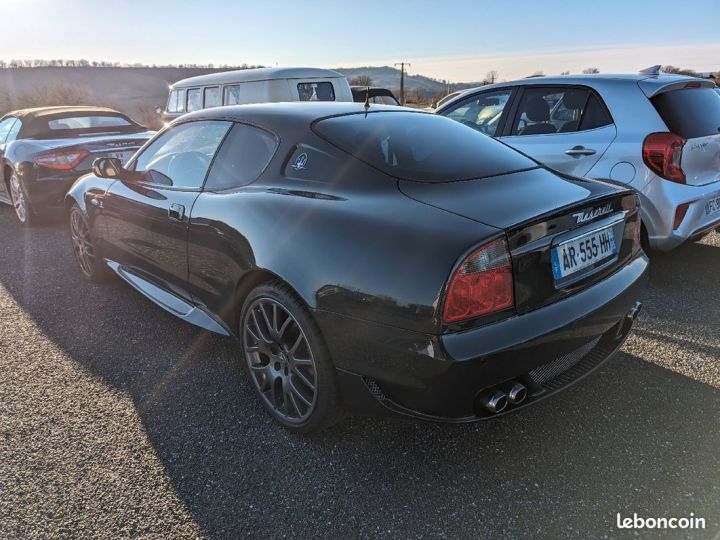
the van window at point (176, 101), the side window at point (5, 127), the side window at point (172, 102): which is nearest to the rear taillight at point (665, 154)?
the side window at point (5, 127)

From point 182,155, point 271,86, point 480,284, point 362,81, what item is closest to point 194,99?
point 271,86

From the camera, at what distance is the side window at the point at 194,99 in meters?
11.0

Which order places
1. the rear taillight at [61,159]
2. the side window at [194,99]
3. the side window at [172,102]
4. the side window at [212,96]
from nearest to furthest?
the rear taillight at [61,159] → the side window at [212,96] → the side window at [194,99] → the side window at [172,102]

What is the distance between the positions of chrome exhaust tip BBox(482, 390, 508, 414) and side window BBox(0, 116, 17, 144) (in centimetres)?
787

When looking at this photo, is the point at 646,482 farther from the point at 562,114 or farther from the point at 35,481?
the point at 562,114

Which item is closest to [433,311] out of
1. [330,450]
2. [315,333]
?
[315,333]

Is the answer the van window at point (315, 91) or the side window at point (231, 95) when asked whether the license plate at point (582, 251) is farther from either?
the side window at point (231, 95)

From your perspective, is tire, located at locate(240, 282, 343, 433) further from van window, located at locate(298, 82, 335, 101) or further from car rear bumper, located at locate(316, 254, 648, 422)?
van window, located at locate(298, 82, 335, 101)

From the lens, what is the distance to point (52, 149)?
20.2 ft

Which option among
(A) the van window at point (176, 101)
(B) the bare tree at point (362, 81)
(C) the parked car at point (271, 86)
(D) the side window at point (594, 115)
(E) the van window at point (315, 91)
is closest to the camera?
(D) the side window at point (594, 115)

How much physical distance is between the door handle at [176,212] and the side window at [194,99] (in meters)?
8.82

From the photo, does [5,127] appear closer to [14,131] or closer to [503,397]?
[14,131]

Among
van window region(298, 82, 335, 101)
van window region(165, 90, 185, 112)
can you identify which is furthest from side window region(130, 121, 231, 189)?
van window region(165, 90, 185, 112)

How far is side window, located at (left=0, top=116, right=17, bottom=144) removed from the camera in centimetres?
721
